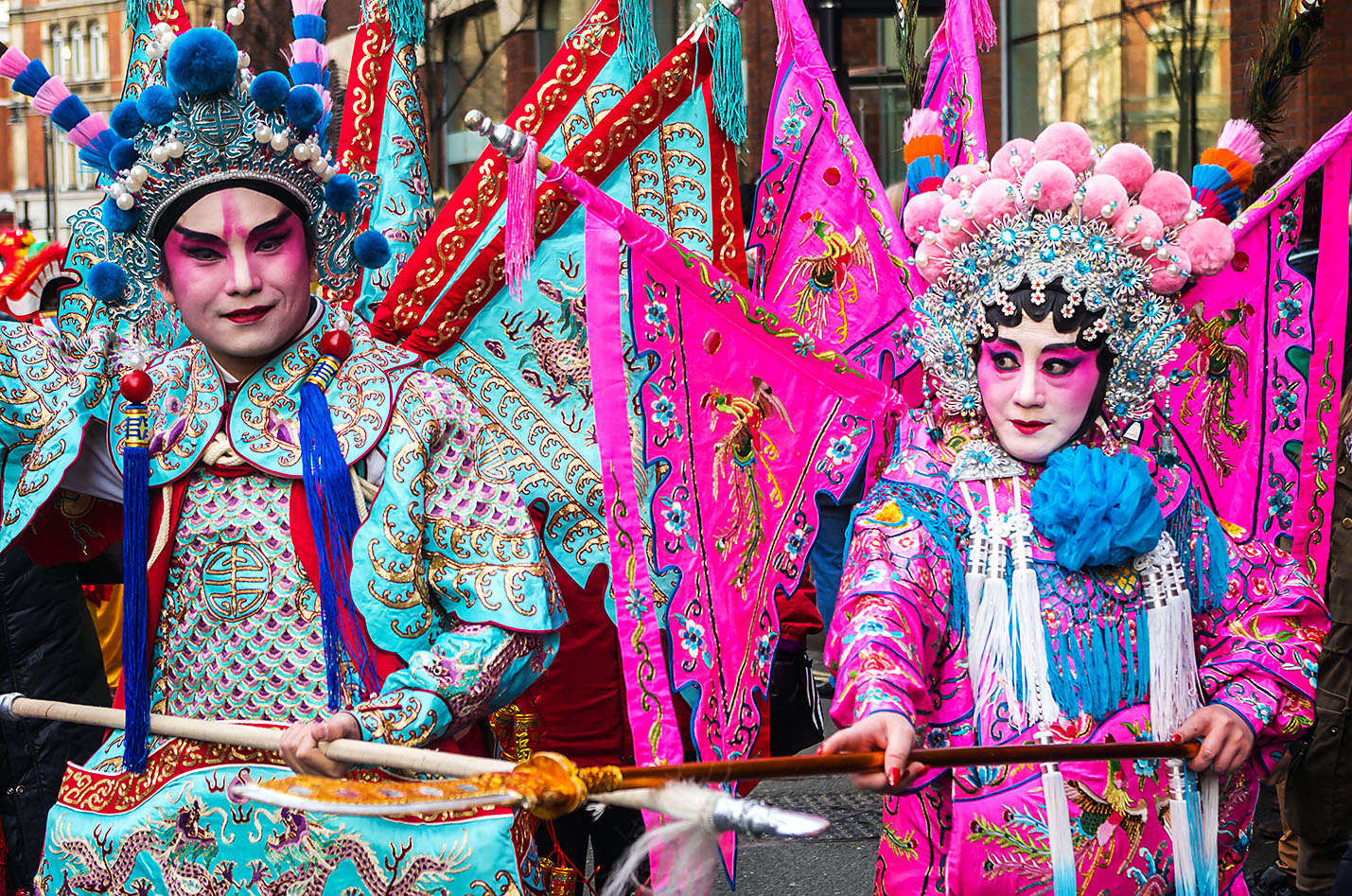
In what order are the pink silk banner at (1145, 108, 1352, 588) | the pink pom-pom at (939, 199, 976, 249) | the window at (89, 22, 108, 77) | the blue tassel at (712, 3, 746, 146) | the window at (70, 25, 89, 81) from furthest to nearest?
the window at (70, 25, 89, 81)
the window at (89, 22, 108, 77)
the blue tassel at (712, 3, 746, 146)
the pink silk banner at (1145, 108, 1352, 588)
the pink pom-pom at (939, 199, 976, 249)

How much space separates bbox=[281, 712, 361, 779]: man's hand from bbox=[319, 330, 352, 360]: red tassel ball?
0.67 metres

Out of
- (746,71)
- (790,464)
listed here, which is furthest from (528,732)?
(746,71)

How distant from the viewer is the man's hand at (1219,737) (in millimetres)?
2453

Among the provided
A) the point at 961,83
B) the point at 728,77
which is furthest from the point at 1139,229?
the point at 728,77

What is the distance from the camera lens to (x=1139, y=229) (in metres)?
2.58

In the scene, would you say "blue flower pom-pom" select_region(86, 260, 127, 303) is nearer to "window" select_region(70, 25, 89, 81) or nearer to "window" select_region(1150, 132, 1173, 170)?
"window" select_region(1150, 132, 1173, 170)

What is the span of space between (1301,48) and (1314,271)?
48 centimetres

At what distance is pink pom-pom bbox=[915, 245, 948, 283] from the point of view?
2.68 metres

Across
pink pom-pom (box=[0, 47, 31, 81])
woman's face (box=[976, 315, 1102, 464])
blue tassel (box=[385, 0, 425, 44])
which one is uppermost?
blue tassel (box=[385, 0, 425, 44])

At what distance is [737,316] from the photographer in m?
2.72

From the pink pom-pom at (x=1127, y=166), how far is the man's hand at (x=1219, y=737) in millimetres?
922

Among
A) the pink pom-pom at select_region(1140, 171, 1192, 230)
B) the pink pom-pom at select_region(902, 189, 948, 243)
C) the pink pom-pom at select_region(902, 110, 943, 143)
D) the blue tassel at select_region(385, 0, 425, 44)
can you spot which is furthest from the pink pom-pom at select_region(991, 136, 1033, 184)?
the blue tassel at select_region(385, 0, 425, 44)

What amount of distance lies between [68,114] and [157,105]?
209 millimetres

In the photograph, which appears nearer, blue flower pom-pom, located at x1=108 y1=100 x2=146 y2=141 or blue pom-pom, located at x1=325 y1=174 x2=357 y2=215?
blue flower pom-pom, located at x1=108 y1=100 x2=146 y2=141
